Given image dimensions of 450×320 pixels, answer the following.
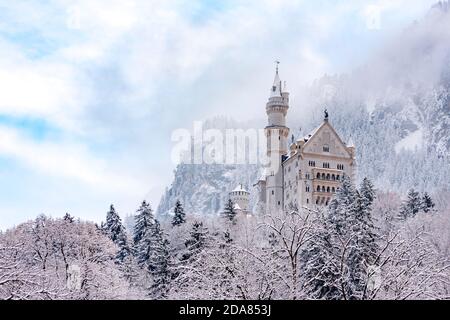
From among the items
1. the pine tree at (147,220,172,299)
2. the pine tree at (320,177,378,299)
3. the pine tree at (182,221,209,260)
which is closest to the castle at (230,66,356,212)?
the pine tree at (320,177,378,299)

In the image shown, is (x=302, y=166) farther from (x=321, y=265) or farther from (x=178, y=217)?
(x=321, y=265)

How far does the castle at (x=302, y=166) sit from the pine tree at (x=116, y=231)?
110 ft

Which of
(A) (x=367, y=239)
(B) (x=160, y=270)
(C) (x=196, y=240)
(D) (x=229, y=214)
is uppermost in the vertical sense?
(D) (x=229, y=214)

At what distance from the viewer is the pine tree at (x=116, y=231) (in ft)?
222

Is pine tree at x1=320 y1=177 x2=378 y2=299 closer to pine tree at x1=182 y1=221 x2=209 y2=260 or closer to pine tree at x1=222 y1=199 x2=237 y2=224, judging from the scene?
pine tree at x1=182 y1=221 x2=209 y2=260

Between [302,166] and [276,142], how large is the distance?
12510 mm

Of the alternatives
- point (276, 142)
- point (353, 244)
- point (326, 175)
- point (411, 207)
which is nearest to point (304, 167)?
point (326, 175)

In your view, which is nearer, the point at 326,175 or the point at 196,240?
the point at 196,240

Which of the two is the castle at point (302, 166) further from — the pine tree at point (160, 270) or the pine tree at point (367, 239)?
the pine tree at point (367, 239)

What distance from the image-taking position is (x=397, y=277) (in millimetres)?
19969

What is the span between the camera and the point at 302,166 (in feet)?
329

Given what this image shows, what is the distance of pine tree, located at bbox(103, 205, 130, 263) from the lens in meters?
67.8

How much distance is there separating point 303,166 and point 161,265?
189ft
